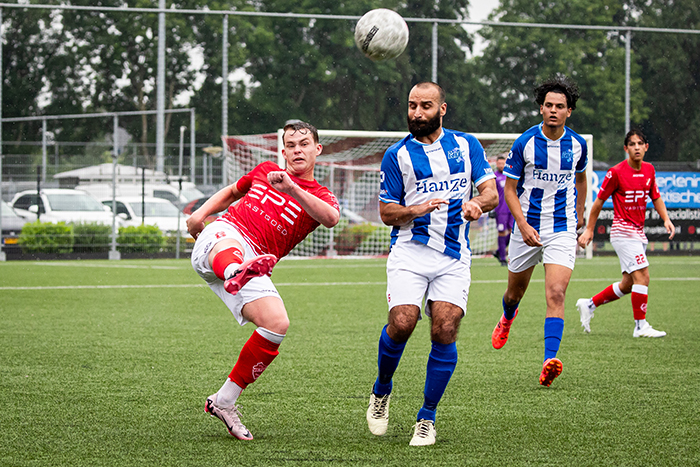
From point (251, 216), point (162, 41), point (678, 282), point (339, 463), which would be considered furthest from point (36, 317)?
point (162, 41)

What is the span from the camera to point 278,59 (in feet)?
118

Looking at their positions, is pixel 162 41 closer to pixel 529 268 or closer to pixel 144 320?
pixel 144 320

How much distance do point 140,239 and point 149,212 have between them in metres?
0.96

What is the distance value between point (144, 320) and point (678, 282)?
361 inches

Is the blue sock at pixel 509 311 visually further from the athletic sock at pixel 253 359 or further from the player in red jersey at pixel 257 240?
the athletic sock at pixel 253 359

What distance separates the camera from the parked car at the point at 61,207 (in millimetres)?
20594

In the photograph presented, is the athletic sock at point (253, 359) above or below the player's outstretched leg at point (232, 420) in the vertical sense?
A: above

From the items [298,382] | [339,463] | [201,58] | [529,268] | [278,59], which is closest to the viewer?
[339,463]

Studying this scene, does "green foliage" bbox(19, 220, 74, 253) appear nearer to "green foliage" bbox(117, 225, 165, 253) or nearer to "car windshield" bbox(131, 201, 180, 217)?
"green foliage" bbox(117, 225, 165, 253)

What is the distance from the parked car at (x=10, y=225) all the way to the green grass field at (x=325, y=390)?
9.25m

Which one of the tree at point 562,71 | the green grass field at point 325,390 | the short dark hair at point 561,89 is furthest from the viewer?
the tree at point 562,71

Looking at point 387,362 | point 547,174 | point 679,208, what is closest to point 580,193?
point 547,174

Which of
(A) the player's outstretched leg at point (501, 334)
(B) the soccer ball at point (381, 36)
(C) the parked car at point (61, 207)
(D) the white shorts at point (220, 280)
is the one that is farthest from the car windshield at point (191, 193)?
(D) the white shorts at point (220, 280)

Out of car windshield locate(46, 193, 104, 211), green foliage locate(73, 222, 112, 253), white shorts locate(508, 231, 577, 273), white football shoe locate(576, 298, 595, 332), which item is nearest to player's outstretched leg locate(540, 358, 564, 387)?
white shorts locate(508, 231, 577, 273)
